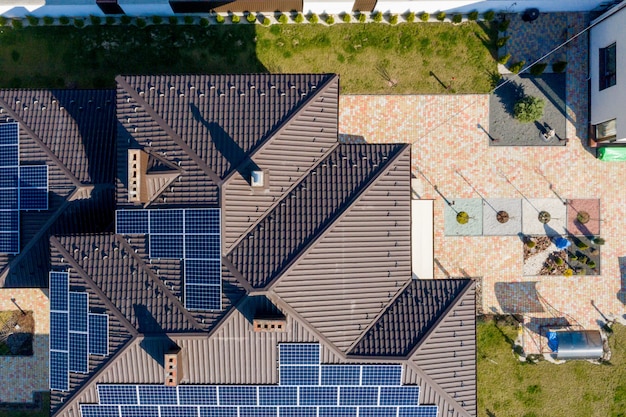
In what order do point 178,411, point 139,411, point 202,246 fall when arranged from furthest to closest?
point 178,411 < point 139,411 < point 202,246

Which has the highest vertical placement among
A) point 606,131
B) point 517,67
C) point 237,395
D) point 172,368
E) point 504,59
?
point 504,59

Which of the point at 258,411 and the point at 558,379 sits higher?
the point at 258,411

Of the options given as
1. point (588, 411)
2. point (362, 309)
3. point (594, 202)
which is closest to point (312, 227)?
point (362, 309)

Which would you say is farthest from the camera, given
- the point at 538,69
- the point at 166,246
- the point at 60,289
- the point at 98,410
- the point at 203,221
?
the point at 538,69

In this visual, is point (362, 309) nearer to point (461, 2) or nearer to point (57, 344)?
point (57, 344)

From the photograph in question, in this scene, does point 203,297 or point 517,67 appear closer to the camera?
point 203,297

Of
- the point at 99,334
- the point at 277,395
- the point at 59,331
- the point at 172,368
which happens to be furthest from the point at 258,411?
the point at 59,331

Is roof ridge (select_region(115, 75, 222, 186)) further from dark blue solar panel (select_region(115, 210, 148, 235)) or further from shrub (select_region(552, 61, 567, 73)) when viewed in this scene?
shrub (select_region(552, 61, 567, 73))

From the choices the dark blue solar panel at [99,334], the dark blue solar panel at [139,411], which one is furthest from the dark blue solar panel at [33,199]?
the dark blue solar panel at [139,411]

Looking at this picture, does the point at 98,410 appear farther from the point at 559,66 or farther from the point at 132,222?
the point at 559,66
